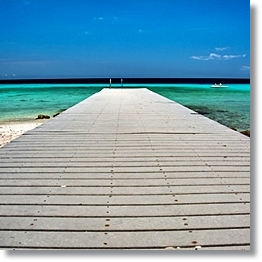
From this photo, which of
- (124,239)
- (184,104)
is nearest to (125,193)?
(124,239)

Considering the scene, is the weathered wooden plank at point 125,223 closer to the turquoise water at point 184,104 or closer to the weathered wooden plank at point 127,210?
the weathered wooden plank at point 127,210

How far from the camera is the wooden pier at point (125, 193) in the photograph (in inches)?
74.5

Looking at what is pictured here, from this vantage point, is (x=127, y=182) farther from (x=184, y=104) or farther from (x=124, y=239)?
(x=184, y=104)

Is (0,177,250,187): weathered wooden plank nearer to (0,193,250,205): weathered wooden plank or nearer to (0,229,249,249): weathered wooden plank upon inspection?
(0,193,250,205): weathered wooden plank

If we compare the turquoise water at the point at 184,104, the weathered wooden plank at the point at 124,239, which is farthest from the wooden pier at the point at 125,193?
the turquoise water at the point at 184,104

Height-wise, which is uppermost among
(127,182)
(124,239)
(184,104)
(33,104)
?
(33,104)

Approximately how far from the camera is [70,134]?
5.12 meters

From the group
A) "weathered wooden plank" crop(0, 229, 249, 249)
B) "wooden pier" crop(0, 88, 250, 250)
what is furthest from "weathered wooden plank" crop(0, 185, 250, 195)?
"weathered wooden plank" crop(0, 229, 249, 249)

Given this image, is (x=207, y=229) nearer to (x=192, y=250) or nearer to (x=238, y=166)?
(x=192, y=250)

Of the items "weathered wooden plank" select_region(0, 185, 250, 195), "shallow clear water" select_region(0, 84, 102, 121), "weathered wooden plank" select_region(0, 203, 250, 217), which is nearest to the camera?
"weathered wooden plank" select_region(0, 203, 250, 217)

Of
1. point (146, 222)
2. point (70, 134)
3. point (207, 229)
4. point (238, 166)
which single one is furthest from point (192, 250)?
point (70, 134)

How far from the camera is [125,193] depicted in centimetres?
256

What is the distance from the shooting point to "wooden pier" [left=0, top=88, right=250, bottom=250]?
6.21ft

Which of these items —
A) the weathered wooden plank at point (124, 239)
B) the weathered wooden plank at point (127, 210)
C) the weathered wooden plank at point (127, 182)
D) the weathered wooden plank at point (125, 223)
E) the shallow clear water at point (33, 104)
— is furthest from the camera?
the shallow clear water at point (33, 104)
